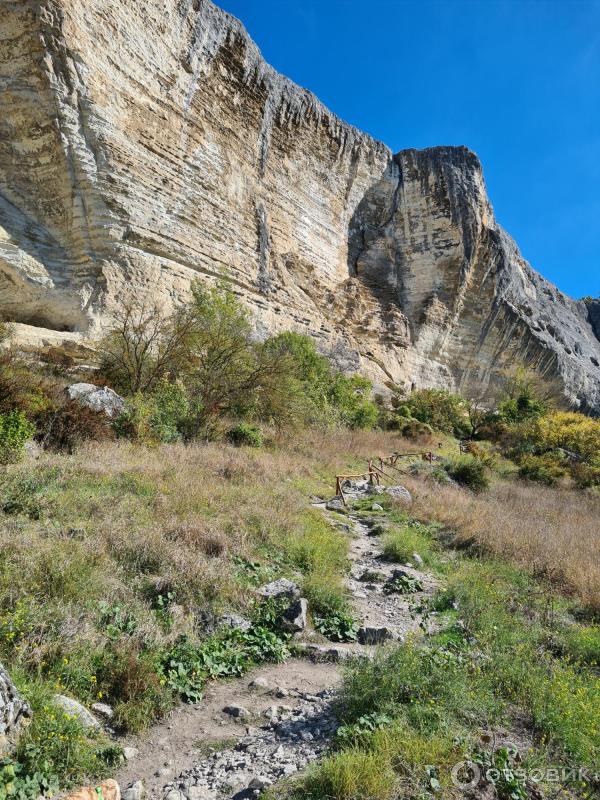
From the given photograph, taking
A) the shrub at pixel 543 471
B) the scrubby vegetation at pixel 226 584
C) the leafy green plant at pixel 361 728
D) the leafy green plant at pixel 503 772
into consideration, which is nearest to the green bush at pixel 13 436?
the scrubby vegetation at pixel 226 584

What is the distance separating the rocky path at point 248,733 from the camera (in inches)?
92.4

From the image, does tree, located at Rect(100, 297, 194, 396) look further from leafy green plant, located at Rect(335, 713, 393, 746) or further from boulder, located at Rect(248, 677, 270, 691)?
leafy green plant, located at Rect(335, 713, 393, 746)

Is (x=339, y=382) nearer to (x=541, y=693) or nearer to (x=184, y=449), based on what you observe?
(x=184, y=449)

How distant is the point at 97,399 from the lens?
923 centimetres

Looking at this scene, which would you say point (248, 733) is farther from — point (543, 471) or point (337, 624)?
point (543, 471)

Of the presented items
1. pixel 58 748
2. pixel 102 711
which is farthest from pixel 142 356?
pixel 58 748

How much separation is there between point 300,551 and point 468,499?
5.94m

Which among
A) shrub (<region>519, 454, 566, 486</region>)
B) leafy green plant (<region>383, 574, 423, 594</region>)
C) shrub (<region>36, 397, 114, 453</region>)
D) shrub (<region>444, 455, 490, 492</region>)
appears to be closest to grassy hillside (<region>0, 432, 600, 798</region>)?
leafy green plant (<region>383, 574, 423, 594</region>)

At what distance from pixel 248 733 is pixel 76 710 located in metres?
1.03

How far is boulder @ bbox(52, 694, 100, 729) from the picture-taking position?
2434mm

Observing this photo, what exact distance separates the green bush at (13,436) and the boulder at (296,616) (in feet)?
14.3

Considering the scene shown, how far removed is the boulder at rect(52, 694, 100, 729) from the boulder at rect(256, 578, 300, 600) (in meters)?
1.86

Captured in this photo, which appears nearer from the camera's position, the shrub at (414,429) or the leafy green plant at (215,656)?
the leafy green plant at (215,656)

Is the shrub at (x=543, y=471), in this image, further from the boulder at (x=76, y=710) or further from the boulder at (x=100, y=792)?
the boulder at (x=100, y=792)
